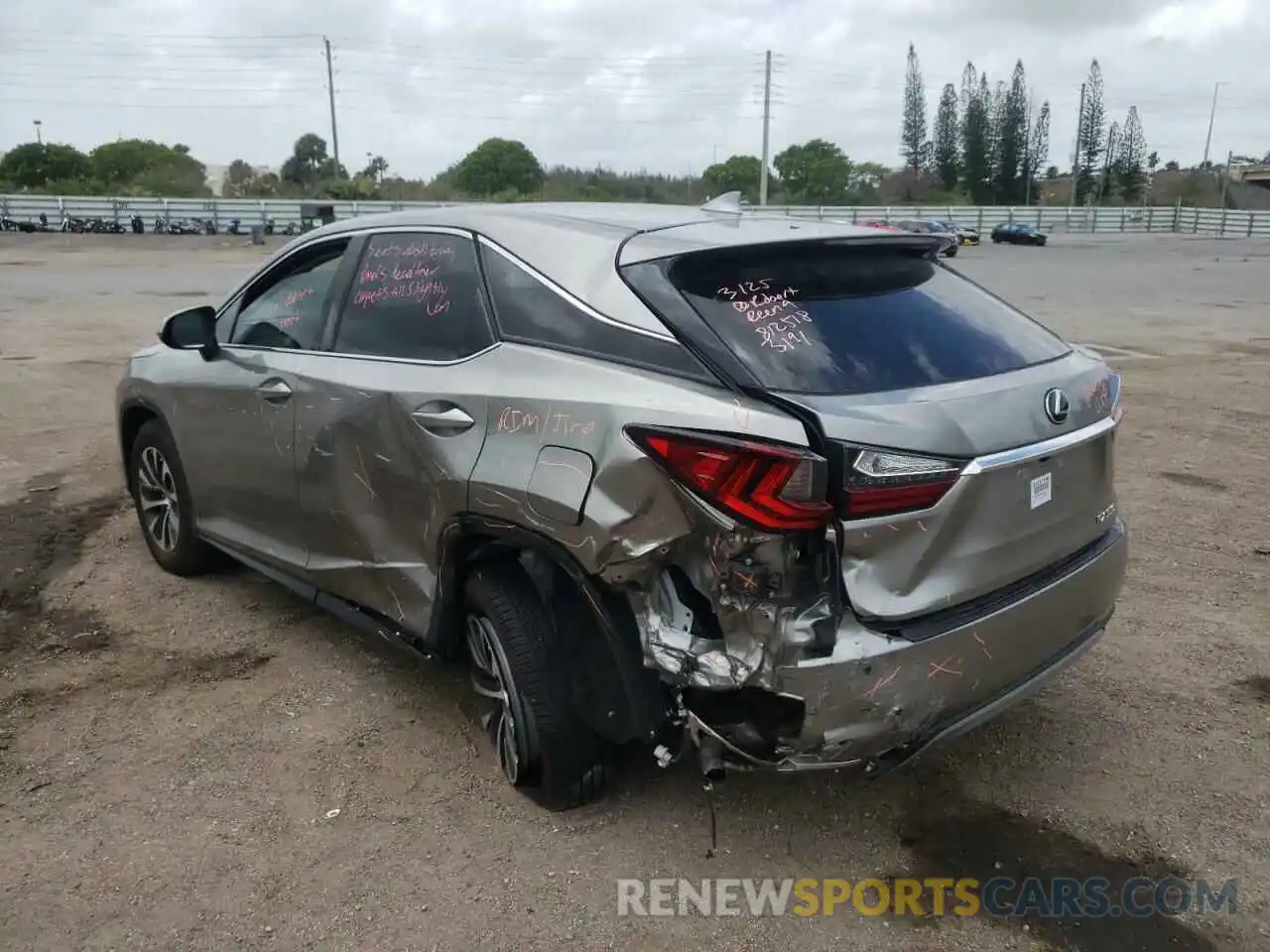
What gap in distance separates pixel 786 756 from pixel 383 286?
2105 millimetres

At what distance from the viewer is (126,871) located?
286 cm

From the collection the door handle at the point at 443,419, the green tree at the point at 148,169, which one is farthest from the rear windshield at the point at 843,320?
the green tree at the point at 148,169

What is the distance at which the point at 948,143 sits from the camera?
329 ft

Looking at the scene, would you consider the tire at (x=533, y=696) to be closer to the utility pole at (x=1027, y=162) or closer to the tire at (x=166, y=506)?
the tire at (x=166, y=506)

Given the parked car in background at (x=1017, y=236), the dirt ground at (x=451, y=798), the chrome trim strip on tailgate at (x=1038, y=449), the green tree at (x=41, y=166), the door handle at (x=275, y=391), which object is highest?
the green tree at (x=41, y=166)

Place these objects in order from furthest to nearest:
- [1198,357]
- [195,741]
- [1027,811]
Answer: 1. [1198,357]
2. [195,741]
3. [1027,811]

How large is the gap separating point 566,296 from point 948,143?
350ft

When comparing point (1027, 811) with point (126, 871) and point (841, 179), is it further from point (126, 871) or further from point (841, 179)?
point (841, 179)

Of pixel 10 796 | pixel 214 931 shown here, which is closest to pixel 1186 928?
pixel 214 931

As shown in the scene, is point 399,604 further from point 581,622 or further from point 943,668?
point 943,668

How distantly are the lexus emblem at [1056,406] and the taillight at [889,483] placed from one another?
1.63 ft

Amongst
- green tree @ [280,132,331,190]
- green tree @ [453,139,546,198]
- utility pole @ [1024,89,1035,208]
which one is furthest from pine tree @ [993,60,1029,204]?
green tree @ [280,132,331,190]

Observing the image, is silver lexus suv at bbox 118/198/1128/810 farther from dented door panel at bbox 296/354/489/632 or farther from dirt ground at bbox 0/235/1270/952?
dirt ground at bbox 0/235/1270/952

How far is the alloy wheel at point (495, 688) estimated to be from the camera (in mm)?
3057
